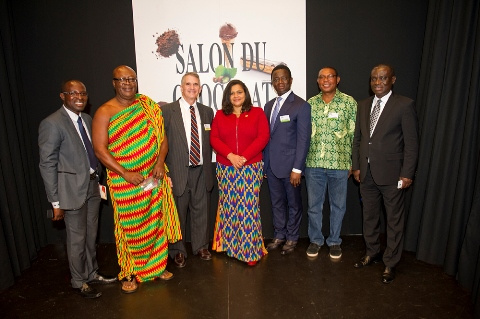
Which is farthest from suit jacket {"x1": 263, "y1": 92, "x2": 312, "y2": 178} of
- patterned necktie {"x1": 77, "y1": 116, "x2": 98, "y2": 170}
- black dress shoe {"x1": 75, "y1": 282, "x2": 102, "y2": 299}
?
black dress shoe {"x1": 75, "y1": 282, "x2": 102, "y2": 299}

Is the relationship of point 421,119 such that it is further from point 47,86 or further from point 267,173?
point 47,86

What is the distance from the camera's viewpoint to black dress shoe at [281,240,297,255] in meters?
3.45

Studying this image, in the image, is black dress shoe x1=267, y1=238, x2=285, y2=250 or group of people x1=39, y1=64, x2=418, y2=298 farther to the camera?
black dress shoe x1=267, y1=238, x2=285, y2=250

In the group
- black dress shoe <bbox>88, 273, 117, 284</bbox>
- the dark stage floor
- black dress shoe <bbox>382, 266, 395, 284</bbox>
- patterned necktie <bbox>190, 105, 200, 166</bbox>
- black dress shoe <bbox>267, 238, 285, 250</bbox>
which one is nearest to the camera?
the dark stage floor

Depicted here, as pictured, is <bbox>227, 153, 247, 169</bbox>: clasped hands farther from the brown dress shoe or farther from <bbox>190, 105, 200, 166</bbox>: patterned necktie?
the brown dress shoe

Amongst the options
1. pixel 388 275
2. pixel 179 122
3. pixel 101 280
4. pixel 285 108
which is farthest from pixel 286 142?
pixel 101 280

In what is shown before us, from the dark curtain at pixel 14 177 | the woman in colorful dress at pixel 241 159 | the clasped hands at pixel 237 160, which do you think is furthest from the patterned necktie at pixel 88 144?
the clasped hands at pixel 237 160

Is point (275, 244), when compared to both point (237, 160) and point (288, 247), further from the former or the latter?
point (237, 160)

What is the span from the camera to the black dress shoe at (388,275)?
2877 mm

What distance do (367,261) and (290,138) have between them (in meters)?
1.37

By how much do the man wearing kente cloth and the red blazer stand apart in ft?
1.73

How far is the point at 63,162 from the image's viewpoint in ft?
8.67

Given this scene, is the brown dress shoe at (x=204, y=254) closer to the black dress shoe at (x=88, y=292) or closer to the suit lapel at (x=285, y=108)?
the black dress shoe at (x=88, y=292)

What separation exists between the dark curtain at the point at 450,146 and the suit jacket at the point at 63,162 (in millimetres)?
3068
